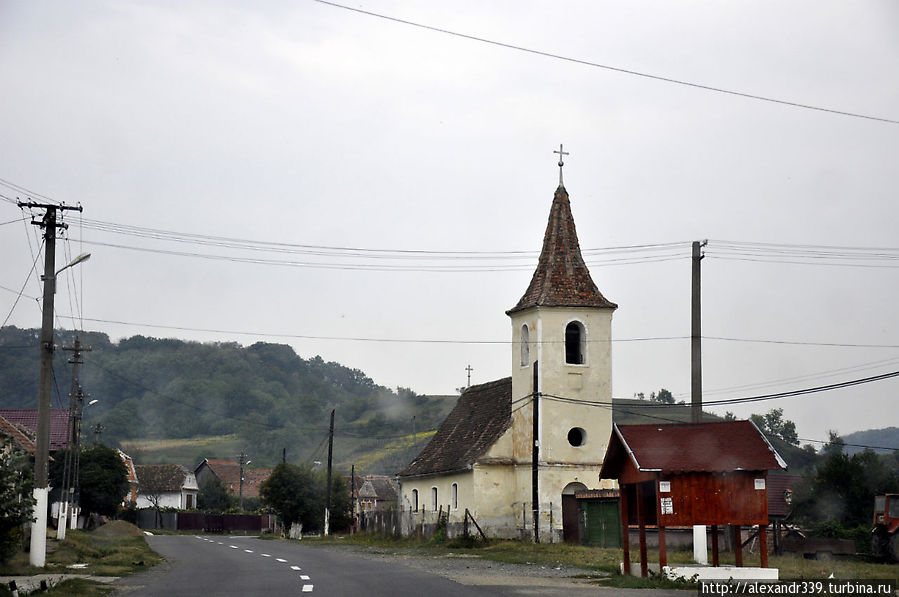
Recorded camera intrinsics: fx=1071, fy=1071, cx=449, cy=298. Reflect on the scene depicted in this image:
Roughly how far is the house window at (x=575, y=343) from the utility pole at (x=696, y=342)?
1268cm

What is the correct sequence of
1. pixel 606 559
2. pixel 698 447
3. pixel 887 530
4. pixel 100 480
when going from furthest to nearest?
pixel 100 480 < pixel 887 530 < pixel 606 559 < pixel 698 447

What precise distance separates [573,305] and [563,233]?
381 cm

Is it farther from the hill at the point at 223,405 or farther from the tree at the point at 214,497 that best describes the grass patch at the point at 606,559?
the hill at the point at 223,405

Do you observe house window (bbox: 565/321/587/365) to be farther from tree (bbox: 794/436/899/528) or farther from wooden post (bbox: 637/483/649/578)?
tree (bbox: 794/436/899/528)

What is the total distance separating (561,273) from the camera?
4525cm

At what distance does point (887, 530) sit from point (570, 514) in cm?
1230

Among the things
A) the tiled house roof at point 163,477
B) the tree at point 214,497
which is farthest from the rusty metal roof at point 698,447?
the tiled house roof at point 163,477

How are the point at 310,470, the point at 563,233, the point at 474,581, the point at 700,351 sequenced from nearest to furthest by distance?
the point at 474,581, the point at 700,351, the point at 563,233, the point at 310,470

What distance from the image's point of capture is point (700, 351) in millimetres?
30391

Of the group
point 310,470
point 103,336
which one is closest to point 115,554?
point 310,470

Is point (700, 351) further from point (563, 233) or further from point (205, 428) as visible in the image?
point (205, 428)

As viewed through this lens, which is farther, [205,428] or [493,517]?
[205,428]

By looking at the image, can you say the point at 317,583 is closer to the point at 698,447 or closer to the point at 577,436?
the point at 698,447

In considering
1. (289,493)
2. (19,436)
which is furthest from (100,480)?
(19,436)
